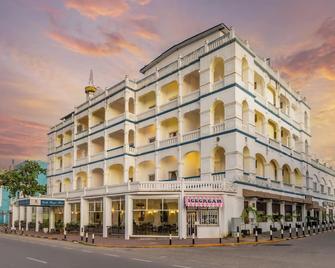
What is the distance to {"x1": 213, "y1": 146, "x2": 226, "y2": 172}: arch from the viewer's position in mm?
40094

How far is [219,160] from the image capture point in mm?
40875

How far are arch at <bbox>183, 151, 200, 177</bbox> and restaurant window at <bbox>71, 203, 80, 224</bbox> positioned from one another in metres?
13.8

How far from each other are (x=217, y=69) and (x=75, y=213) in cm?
2368

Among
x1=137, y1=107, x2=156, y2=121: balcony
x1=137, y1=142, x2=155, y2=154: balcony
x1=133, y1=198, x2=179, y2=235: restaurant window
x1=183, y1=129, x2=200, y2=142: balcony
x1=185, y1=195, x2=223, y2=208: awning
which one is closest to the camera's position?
x1=185, y1=195, x2=223, y2=208: awning

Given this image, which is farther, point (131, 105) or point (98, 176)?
point (98, 176)

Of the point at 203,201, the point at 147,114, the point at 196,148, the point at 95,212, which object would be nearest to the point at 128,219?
the point at 203,201

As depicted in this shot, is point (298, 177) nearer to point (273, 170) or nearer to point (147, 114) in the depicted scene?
point (273, 170)

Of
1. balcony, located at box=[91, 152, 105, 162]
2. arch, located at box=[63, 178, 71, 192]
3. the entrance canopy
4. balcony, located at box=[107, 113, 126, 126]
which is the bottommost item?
the entrance canopy

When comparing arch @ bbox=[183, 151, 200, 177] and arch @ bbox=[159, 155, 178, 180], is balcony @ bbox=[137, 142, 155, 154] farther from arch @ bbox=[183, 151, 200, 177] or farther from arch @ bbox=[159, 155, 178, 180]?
arch @ bbox=[183, 151, 200, 177]

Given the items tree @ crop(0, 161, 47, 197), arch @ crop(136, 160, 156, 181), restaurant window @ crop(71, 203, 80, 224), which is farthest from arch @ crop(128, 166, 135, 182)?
tree @ crop(0, 161, 47, 197)

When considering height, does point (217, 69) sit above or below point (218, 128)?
above

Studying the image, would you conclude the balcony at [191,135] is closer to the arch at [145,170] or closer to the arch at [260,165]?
the arch at [260,165]

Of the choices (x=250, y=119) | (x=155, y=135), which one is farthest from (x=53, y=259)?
(x=155, y=135)

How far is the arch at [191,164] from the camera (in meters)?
A: 43.7
